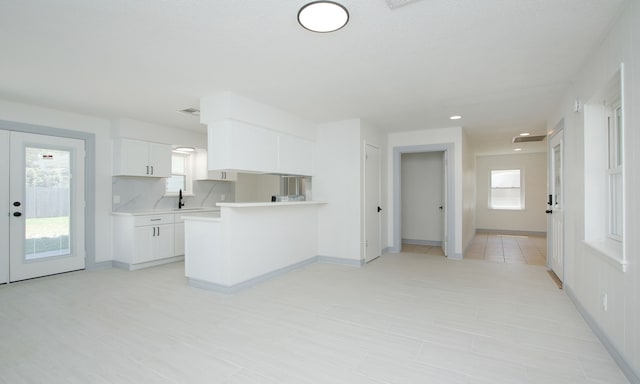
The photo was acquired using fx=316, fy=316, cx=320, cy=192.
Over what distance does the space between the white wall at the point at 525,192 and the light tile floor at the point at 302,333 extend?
5.72 metres

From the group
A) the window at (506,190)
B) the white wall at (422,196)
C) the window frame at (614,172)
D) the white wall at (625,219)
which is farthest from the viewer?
the window at (506,190)

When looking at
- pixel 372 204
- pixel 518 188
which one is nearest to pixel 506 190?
pixel 518 188

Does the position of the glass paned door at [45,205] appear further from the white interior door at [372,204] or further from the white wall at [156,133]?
the white interior door at [372,204]

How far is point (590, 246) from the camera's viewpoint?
2713 millimetres

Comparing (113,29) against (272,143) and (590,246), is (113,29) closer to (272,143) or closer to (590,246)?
(272,143)

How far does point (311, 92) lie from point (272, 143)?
102 centimetres

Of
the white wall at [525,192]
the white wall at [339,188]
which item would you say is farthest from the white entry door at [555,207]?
the white wall at [525,192]

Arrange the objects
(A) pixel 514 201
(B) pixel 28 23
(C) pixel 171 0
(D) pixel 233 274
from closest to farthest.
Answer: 1. (C) pixel 171 0
2. (B) pixel 28 23
3. (D) pixel 233 274
4. (A) pixel 514 201

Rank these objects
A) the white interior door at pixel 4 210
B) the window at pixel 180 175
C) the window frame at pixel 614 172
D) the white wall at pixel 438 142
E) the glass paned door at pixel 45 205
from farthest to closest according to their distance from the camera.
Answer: the window at pixel 180 175
the white wall at pixel 438 142
the glass paned door at pixel 45 205
the white interior door at pixel 4 210
the window frame at pixel 614 172

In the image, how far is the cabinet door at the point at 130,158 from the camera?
5.09 metres

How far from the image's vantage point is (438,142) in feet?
19.5

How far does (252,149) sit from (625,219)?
3600mm

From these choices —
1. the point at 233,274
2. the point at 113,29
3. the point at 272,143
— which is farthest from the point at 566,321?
the point at 113,29

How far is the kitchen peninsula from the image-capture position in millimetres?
3785
